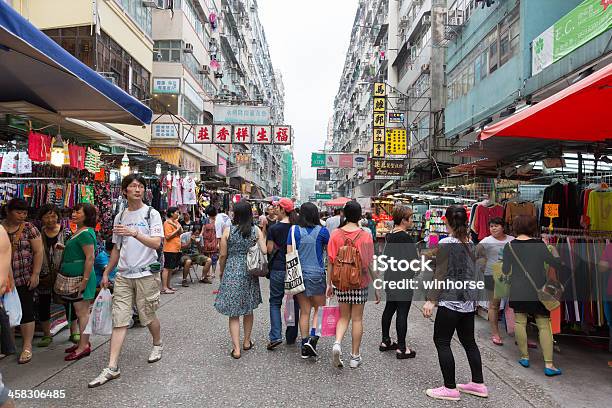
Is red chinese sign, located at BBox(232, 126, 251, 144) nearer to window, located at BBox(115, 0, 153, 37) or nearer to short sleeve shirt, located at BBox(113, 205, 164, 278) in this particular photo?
window, located at BBox(115, 0, 153, 37)

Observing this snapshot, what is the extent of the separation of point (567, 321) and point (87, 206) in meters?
5.76

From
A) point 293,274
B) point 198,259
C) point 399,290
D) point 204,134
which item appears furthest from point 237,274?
point 204,134

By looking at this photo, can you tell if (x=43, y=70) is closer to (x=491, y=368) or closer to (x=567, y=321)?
(x=491, y=368)

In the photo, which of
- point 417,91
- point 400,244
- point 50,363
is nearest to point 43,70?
point 50,363

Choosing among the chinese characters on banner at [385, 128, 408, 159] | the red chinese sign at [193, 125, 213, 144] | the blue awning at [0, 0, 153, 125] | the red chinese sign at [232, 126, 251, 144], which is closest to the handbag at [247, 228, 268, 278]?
the blue awning at [0, 0, 153, 125]

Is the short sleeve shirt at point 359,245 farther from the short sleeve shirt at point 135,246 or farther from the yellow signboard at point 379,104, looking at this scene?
the yellow signboard at point 379,104

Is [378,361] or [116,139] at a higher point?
[116,139]

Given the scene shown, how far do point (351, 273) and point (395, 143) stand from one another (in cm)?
1753

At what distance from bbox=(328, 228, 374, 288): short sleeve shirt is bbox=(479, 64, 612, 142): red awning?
1.93m

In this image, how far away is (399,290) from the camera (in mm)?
5016

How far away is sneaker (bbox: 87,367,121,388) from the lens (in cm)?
389

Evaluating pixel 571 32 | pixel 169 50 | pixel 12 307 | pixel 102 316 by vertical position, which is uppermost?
pixel 169 50

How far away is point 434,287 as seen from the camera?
12.8ft

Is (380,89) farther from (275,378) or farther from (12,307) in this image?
(12,307)
